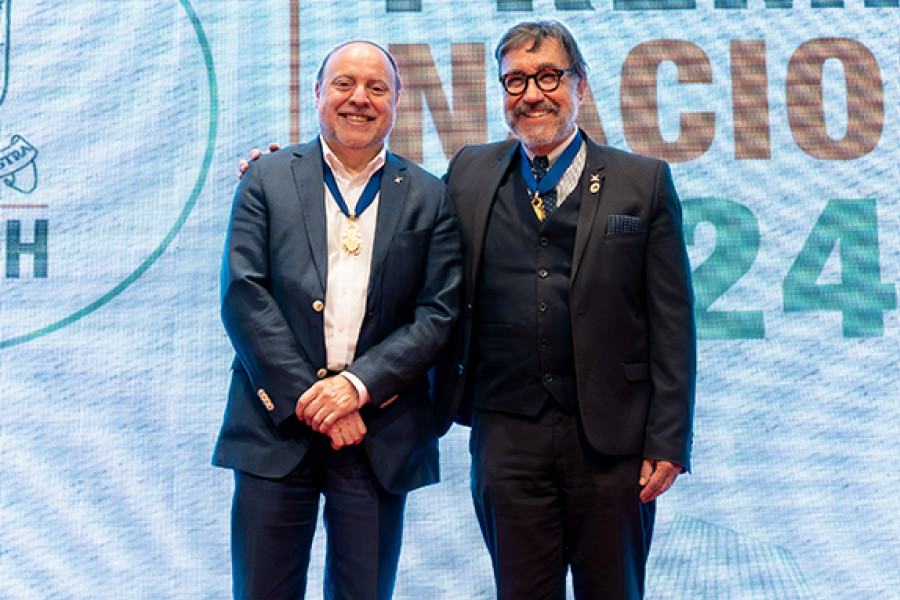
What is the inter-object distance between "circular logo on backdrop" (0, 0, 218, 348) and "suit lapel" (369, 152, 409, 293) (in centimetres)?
119

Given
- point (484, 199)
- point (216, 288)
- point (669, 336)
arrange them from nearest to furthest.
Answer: point (669, 336), point (484, 199), point (216, 288)

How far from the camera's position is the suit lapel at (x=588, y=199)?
1.94 metres

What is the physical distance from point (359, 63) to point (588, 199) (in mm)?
605

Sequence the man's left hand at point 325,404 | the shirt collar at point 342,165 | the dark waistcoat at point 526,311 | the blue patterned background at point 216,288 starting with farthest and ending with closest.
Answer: the blue patterned background at point 216,288
the shirt collar at point 342,165
the dark waistcoat at point 526,311
the man's left hand at point 325,404

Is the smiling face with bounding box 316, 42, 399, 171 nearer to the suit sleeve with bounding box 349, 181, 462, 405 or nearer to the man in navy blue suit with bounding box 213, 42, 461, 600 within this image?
the man in navy blue suit with bounding box 213, 42, 461, 600

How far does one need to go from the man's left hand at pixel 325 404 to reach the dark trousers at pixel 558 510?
0.35 m

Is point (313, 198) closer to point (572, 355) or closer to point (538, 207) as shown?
→ point (538, 207)

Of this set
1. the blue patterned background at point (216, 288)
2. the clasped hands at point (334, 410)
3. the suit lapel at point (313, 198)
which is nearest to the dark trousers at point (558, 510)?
the clasped hands at point (334, 410)

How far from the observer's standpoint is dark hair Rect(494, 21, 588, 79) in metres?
2.03

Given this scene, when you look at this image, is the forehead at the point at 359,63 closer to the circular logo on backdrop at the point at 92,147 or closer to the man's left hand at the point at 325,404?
the man's left hand at the point at 325,404

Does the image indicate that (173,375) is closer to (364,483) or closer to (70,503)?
(70,503)

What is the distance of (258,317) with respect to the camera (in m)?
1.89

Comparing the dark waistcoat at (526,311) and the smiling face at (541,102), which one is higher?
the smiling face at (541,102)

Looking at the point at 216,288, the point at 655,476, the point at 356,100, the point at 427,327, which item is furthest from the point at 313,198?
the point at 216,288
